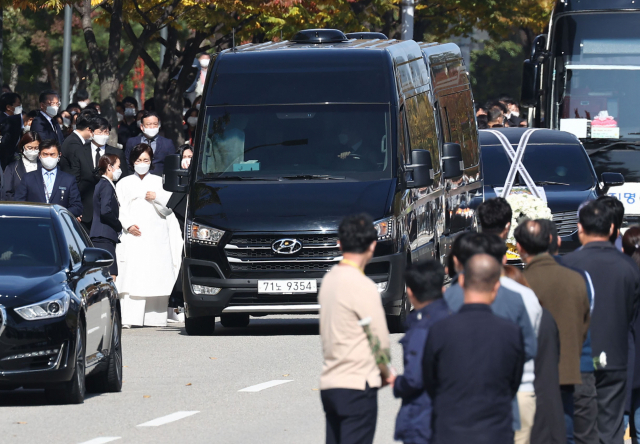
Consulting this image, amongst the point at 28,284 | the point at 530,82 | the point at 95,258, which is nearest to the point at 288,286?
the point at 95,258

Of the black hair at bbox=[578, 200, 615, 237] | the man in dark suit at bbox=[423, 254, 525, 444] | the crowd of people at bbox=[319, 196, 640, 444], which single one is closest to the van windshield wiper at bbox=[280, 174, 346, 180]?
the crowd of people at bbox=[319, 196, 640, 444]

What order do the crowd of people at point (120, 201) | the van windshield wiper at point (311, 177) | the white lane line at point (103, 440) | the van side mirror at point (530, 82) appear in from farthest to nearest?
1. the van side mirror at point (530, 82)
2. the crowd of people at point (120, 201)
3. the van windshield wiper at point (311, 177)
4. the white lane line at point (103, 440)

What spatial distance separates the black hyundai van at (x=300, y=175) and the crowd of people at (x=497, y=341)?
5764 mm

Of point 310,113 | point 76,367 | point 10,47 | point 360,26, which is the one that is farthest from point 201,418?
point 10,47

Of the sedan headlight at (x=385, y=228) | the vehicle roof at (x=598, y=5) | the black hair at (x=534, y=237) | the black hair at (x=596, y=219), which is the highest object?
the black hair at (x=534, y=237)

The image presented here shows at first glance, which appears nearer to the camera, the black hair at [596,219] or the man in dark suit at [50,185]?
the black hair at [596,219]

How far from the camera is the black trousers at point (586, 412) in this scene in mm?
7461

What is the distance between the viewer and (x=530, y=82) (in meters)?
21.3

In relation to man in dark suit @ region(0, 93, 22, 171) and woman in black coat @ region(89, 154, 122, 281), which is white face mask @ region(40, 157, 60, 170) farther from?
man in dark suit @ region(0, 93, 22, 171)

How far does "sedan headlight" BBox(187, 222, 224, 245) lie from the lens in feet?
46.3

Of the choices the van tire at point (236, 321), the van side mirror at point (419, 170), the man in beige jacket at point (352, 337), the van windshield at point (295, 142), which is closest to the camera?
the man in beige jacket at point (352, 337)

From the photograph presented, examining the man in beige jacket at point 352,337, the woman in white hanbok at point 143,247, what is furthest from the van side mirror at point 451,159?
the man in beige jacket at point 352,337

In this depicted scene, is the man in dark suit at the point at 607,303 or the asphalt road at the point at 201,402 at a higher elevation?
the man in dark suit at the point at 607,303

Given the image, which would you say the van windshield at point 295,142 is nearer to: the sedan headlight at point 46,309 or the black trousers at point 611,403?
the sedan headlight at point 46,309
